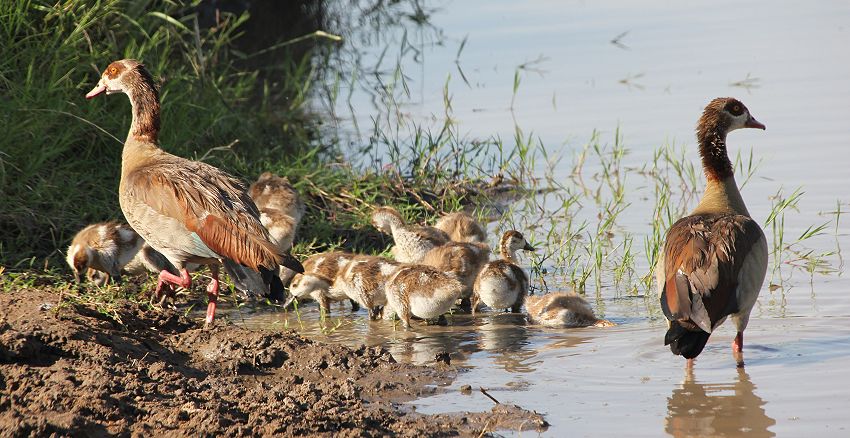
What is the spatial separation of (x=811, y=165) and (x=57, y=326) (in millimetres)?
7248

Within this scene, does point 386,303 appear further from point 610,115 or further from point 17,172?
point 610,115

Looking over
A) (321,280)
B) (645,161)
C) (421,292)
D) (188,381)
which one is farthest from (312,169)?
(188,381)

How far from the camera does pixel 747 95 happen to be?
13.9 m

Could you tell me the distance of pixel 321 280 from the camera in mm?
8727

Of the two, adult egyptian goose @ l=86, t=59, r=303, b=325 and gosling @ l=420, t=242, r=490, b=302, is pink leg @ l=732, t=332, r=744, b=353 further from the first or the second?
adult egyptian goose @ l=86, t=59, r=303, b=325

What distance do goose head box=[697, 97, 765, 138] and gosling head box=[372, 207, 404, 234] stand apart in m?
2.38

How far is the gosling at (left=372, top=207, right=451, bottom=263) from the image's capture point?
9.43 m

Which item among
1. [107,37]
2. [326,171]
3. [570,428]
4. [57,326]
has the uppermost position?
[107,37]

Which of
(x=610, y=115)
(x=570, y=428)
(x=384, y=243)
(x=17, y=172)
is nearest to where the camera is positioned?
(x=570, y=428)

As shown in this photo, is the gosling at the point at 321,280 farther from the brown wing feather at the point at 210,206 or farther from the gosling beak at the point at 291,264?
the gosling beak at the point at 291,264

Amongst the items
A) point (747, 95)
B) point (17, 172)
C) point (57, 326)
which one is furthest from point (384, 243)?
point (747, 95)

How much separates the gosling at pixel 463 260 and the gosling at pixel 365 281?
15.0 inches

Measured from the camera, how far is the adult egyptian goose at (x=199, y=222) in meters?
7.94

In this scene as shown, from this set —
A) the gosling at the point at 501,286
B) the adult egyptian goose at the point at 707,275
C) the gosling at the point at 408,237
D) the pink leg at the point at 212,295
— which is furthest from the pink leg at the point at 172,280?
the adult egyptian goose at the point at 707,275
